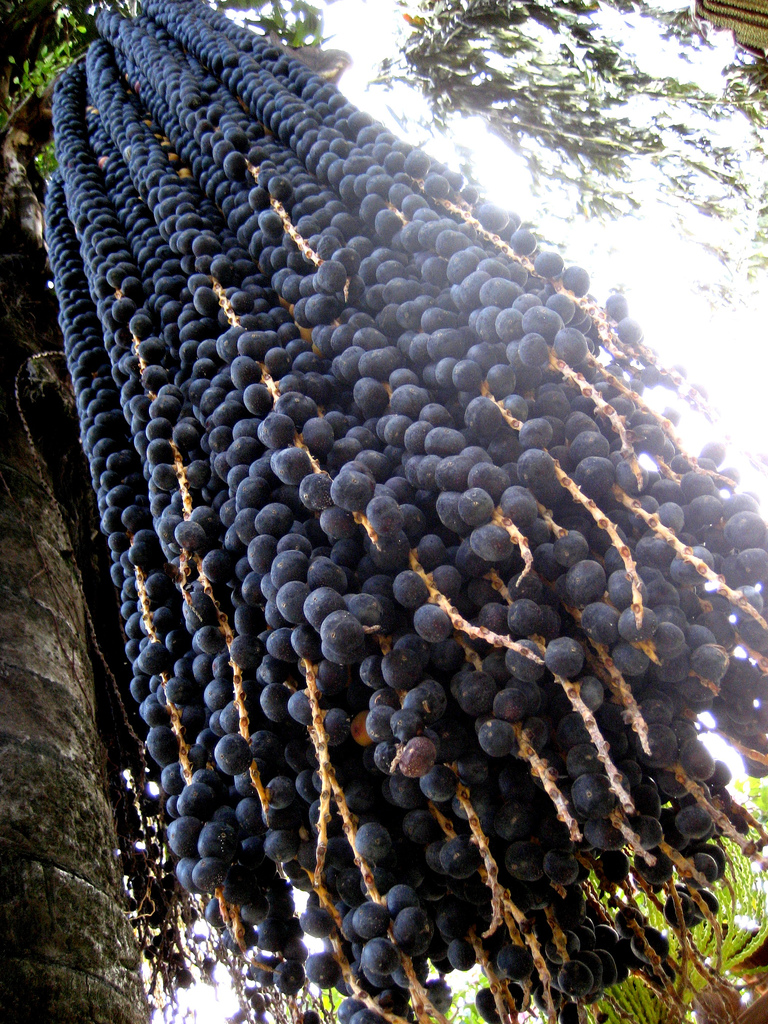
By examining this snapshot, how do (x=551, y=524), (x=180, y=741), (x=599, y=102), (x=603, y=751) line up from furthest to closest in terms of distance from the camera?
1. (x=599, y=102)
2. (x=180, y=741)
3. (x=551, y=524)
4. (x=603, y=751)

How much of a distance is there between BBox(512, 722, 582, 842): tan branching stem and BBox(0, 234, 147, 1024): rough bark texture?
513 mm

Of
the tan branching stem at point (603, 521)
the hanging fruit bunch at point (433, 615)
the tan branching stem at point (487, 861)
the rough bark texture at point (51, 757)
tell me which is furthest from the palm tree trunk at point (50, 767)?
the tan branching stem at point (603, 521)

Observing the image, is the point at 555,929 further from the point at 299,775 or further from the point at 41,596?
the point at 41,596

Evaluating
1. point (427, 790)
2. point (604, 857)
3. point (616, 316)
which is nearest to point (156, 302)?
point (616, 316)

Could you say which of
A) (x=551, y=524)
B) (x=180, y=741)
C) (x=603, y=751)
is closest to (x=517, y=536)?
(x=551, y=524)

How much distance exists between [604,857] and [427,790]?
0.75ft

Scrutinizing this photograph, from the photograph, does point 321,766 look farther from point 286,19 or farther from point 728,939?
point 286,19

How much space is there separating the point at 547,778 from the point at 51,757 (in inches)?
24.9

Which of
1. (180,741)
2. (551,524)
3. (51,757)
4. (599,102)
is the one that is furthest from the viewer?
(599,102)

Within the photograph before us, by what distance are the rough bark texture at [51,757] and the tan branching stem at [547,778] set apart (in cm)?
51

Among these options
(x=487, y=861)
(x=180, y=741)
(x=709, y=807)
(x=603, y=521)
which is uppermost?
(x=603, y=521)

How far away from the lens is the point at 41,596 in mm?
1062

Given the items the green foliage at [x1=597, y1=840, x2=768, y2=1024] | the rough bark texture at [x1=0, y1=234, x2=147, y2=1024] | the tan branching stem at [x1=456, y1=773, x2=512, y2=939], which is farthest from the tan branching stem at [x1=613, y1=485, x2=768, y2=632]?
the rough bark texture at [x1=0, y1=234, x2=147, y2=1024]

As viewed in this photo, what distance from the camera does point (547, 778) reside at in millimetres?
525
